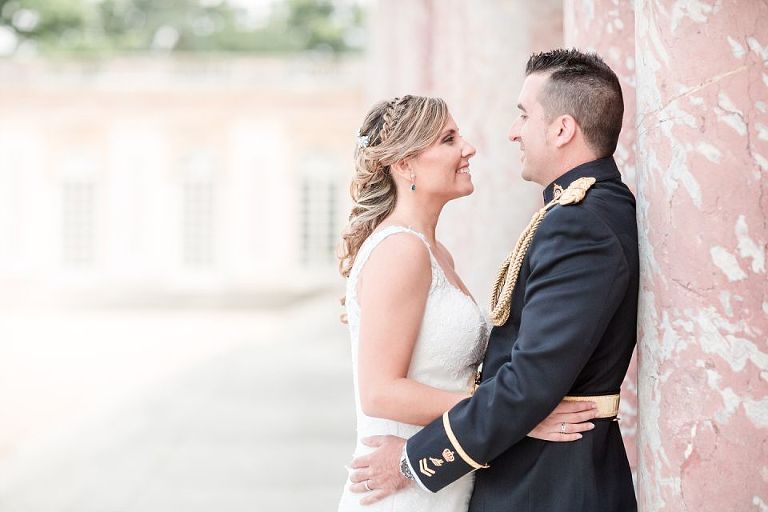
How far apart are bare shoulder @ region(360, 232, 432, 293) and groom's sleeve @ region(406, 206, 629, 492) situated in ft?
1.13

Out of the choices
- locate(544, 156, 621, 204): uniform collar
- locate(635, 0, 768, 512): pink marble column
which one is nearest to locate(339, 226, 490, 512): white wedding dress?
locate(544, 156, 621, 204): uniform collar

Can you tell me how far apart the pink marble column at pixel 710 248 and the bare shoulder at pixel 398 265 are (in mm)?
529

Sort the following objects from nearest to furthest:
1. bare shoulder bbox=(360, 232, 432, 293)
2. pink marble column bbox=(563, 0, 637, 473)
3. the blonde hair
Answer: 1. bare shoulder bbox=(360, 232, 432, 293)
2. the blonde hair
3. pink marble column bbox=(563, 0, 637, 473)

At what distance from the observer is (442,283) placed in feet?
7.20

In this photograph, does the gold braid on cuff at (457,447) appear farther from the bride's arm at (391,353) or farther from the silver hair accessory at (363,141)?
the silver hair accessory at (363,141)

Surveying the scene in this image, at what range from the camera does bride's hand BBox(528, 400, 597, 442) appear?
6.11 ft

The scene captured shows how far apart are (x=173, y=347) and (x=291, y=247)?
9.23 m

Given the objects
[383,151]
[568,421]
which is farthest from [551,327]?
[383,151]

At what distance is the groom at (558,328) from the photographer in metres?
1.74

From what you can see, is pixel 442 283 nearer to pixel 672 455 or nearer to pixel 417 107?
pixel 417 107

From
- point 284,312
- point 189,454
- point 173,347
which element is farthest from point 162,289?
point 189,454

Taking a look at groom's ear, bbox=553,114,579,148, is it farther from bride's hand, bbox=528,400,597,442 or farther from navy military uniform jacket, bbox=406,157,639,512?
bride's hand, bbox=528,400,597,442

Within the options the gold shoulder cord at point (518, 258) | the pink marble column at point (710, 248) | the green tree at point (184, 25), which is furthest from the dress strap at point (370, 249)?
the green tree at point (184, 25)

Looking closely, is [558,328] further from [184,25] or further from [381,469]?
[184,25]
